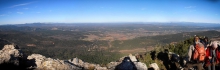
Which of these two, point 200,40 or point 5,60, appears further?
point 5,60

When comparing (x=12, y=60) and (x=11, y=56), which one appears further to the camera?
(x=11, y=56)

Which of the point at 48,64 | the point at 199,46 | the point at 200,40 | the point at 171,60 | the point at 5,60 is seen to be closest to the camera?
the point at 199,46

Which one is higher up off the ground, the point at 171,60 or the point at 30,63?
the point at 30,63

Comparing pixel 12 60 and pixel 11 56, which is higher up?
pixel 11 56

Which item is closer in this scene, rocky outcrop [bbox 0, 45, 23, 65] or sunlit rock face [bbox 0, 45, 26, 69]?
sunlit rock face [bbox 0, 45, 26, 69]

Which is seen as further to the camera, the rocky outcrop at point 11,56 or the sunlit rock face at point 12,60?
the rocky outcrop at point 11,56

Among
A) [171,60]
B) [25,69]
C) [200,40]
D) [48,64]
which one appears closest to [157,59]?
[171,60]

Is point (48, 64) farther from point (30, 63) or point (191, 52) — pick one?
point (191, 52)

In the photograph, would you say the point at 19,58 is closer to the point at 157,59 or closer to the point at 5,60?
the point at 5,60

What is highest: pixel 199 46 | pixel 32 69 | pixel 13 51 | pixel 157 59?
pixel 199 46

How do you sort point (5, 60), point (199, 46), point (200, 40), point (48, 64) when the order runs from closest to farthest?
point (199, 46) → point (200, 40) → point (5, 60) → point (48, 64)
